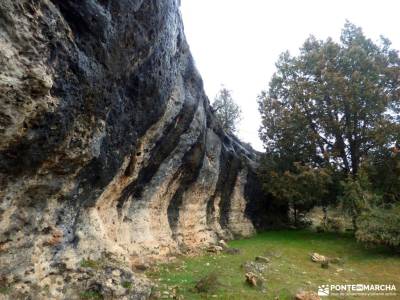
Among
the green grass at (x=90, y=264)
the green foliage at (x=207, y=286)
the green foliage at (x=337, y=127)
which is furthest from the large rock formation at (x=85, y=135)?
the green foliage at (x=337, y=127)

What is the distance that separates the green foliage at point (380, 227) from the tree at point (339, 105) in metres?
6.44

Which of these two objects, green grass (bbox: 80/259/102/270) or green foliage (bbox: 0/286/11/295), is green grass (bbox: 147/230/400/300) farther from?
green foliage (bbox: 0/286/11/295)

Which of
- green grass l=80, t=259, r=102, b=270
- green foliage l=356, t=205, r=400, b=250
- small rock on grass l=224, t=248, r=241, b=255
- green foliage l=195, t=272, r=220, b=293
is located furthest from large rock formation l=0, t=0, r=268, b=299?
green foliage l=356, t=205, r=400, b=250

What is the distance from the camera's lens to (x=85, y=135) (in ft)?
25.3

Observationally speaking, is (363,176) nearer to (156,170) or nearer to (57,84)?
(156,170)

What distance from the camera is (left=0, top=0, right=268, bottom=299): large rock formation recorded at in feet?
19.0

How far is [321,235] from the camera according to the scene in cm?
2175

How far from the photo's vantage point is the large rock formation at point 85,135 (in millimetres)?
5793

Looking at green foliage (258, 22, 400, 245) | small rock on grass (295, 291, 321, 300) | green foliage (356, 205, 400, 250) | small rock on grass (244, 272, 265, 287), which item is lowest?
small rock on grass (295, 291, 321, 300)

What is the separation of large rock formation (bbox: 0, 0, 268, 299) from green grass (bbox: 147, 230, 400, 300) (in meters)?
1.40

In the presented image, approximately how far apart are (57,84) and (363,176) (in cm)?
1755

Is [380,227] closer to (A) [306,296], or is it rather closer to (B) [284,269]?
(B) [284,269]

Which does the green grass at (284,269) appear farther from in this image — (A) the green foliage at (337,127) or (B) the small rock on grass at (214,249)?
(A) the green foliage at (337,127)

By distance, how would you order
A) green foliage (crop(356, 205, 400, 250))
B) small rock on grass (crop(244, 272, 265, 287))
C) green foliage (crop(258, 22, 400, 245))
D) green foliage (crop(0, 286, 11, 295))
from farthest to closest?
1. green foliage (crop(258, 22, 400, 245))
2. green foliage (crop(356, 205, 400, 250))
3. small rock on grass (crop(244, 272, 265, 287))
4. green foliage (crop(0, 286, 11, 295))
